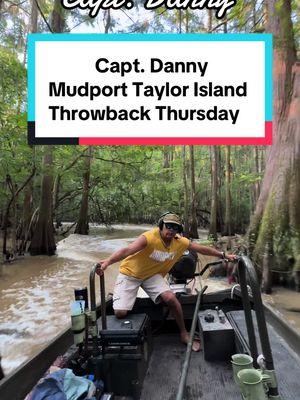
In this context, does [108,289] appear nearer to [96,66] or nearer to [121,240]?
[96,66]

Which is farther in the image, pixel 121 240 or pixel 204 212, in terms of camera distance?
pixel 204 212

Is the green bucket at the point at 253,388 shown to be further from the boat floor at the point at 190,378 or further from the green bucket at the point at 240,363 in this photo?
the boat floor at the point at 190,378

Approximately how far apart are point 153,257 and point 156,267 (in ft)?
0.49

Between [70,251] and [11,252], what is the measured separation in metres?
2.72

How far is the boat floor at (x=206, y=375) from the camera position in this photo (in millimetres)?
2748

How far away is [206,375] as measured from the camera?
10.0 ft

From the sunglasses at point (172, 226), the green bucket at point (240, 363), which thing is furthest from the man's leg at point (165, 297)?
the green bucket at point (240, 363)

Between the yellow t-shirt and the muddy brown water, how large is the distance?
3.22 feet

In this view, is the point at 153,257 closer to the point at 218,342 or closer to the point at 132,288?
the point at 132,288

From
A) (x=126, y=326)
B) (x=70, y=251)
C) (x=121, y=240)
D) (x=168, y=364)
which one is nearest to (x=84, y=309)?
(x=126, y=326)

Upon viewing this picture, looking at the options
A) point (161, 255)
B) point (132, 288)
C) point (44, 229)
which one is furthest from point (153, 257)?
point (44, 229)

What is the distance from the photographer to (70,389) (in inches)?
89.4

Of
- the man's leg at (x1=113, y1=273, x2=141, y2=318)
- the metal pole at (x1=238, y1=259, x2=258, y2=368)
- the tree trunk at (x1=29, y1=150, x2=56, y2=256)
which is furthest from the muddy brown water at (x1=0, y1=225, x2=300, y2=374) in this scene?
the metal pole at (x1=238, y1=259, x2=258, y2=368)

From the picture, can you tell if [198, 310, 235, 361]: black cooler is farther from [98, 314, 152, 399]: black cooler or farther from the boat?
[98, 314, 152, 399]: black cooler
